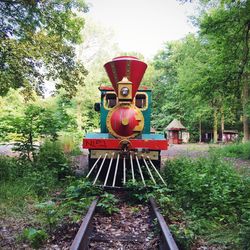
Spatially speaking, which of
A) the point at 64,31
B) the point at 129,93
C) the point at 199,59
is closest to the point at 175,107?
the point at 199,59

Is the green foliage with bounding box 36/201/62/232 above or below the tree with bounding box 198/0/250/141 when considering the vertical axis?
below

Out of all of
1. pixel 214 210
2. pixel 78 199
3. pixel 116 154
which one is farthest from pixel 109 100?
pixel 214 210

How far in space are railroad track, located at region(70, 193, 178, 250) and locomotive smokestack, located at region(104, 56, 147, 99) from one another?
134 inches

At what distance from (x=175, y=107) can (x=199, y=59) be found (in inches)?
749

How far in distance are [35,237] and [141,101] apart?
6534 mm

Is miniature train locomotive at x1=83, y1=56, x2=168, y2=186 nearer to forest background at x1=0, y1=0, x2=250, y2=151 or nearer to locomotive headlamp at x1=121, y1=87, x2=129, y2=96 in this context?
locomotive headlamp at x1=121, y1=87, x2=129, y2=96

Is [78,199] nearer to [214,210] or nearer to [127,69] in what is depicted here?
[214,210]

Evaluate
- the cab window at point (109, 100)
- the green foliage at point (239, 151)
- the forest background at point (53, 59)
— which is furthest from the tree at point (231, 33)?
the green foliage at point (239, 151)

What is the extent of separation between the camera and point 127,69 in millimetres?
8281

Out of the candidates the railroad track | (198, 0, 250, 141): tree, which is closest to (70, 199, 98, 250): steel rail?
the railroad track

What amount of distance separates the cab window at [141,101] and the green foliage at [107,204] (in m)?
4.23

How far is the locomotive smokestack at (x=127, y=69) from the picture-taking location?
27.1 feet

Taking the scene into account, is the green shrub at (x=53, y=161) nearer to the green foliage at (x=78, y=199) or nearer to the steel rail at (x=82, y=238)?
the green foliage at (x=78, y=199)

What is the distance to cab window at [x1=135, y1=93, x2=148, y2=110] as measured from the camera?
33.4 ft
